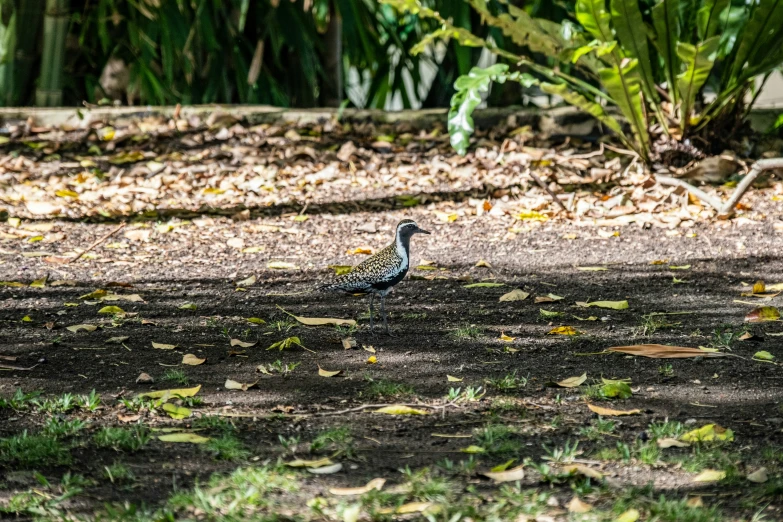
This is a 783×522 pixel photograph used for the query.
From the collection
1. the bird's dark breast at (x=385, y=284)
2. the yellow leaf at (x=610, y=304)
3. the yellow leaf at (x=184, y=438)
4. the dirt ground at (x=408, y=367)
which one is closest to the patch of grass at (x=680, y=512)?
the dirt ground at (x=408, y=367)

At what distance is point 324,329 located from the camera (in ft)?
14.8

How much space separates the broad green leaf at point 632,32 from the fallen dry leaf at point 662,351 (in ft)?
10.8

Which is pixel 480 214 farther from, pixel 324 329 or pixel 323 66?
pixel 323 66

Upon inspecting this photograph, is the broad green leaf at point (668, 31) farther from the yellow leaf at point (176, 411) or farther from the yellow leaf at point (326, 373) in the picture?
the yellow leaf at point (176, 411)

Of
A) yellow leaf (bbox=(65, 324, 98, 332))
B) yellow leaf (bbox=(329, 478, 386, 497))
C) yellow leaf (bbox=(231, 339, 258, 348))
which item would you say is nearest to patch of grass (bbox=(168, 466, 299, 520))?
yellow leaf (bbox=(329, 478, 386, 497))

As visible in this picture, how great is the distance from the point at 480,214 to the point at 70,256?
271cm

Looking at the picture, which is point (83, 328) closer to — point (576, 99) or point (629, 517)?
point (629, 517)

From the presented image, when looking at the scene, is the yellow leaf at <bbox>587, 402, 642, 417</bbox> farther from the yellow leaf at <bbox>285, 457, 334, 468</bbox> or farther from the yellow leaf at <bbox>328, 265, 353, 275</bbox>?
the yellow leaf at <bbox>328, 265, 353, 275</bbox>

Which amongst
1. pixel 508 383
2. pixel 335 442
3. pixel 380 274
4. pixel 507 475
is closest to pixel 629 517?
pixel 507 475

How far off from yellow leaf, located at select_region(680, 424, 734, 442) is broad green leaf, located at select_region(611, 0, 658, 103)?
4.18m

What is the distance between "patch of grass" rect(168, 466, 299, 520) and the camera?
8.55 feet

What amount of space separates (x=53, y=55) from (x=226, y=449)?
699 centimetres

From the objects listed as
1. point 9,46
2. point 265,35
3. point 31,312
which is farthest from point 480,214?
point 9,46

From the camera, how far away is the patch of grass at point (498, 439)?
302 centimetres
